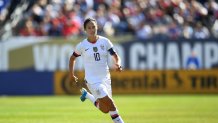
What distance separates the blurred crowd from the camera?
30531 millimetres

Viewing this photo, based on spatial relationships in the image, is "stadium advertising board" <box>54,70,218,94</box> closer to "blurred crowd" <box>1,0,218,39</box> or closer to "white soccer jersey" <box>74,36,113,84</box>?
"blurred crowd" <box>1,0,218,39</box>

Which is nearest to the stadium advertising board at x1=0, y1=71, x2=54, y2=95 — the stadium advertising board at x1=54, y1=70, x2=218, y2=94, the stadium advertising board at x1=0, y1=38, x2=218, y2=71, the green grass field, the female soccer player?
the stadium advertising board at x1=54, y1=70, x2=218, y2=94

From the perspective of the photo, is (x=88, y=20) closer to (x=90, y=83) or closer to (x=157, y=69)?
(x=90, y=83)

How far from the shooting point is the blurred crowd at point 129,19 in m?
30.5

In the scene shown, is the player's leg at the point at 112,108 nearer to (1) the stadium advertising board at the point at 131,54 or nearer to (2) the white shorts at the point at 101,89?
(2) the white shorts at the point at 101,89

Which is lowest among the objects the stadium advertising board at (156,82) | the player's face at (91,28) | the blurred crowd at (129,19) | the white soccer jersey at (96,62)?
the stadium advertising board at (156,82)

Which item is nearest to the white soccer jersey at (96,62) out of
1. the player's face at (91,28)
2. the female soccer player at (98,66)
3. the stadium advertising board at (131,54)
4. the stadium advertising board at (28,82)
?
the female soccer player at (98,66)

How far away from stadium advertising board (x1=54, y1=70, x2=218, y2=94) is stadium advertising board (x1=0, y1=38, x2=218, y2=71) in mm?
502

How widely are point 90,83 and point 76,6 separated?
61.0 feet

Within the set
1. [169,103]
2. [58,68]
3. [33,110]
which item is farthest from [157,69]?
[33,110]

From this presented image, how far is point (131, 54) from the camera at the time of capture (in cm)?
3045

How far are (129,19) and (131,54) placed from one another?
5.66 feet

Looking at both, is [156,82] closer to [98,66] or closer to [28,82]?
[28,82]

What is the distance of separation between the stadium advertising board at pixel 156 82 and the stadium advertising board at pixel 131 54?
19.8 inches
